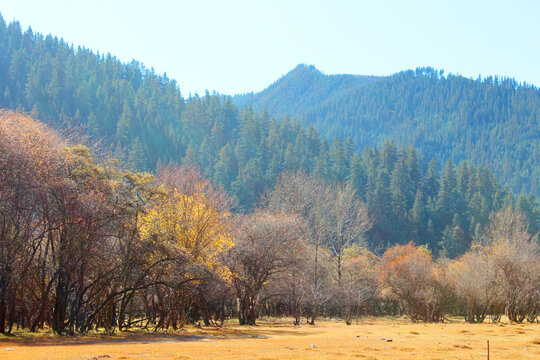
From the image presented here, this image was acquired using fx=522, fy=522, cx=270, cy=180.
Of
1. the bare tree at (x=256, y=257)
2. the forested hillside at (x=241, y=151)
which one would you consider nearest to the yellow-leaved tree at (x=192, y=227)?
the bare tree at (x=256, y=257)

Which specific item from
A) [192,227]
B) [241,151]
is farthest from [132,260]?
[241,151]

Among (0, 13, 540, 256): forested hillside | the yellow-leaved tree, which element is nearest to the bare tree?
Result: the yellow-leaved tree

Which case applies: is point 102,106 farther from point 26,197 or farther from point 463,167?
point 26,197

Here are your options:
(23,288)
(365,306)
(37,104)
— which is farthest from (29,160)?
(37,104)

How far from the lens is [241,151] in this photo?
12369cm

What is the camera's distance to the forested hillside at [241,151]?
113062 millimetres

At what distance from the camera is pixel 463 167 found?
12781cm

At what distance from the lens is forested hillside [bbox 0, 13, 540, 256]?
371ft

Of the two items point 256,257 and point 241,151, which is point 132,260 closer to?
point 256,257

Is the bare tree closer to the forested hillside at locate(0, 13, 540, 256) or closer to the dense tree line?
the dense tree line

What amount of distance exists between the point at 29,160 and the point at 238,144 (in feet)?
346

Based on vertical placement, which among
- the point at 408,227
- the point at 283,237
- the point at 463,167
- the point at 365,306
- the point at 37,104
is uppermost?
the point at 37,104

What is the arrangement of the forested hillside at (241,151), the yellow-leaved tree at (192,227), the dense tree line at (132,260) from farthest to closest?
the forested hillside at (241,151)
the yellow-leaved tree at (192,227)
the dense tree line at (132,260)

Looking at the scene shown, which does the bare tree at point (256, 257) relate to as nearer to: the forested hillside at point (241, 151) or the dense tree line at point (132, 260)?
the dense tree line at point (132, 260)
